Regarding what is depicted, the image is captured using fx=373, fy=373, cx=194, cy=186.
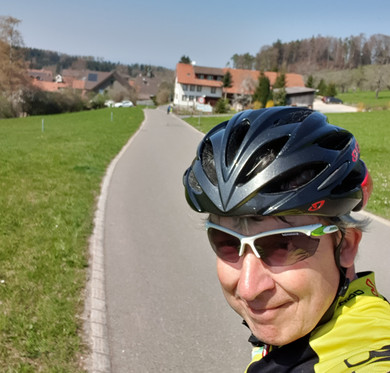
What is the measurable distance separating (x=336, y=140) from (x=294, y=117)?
21cm

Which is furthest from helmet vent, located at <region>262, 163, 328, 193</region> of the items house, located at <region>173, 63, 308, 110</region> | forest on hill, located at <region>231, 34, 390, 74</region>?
forest on hill, located at <region>231, 34, 390, 74</region>

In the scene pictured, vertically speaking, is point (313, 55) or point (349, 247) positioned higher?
point (313, 55)

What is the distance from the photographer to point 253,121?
166 centimetres

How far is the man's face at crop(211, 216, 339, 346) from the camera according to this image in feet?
4.65

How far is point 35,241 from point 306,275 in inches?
199

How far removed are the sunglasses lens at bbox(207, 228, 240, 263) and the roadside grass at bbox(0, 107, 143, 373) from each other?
7.63 ft

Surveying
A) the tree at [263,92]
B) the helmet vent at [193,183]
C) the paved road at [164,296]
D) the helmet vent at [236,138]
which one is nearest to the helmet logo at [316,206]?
the helmet vent at [236,138]

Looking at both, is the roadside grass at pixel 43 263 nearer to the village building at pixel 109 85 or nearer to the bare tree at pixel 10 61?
the bare tree at pixel 10 61

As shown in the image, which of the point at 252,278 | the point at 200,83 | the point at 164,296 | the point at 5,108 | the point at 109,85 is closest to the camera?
the point at 252,278

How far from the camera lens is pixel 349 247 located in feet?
5.24

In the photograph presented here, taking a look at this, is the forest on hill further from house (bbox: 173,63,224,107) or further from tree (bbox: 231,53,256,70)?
house (bbox: 173,63,224,107)

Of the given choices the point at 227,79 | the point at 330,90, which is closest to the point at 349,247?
the point at 227,79

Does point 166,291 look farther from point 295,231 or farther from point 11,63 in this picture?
point 11,63

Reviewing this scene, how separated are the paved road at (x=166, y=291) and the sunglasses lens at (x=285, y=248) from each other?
7.78ft
